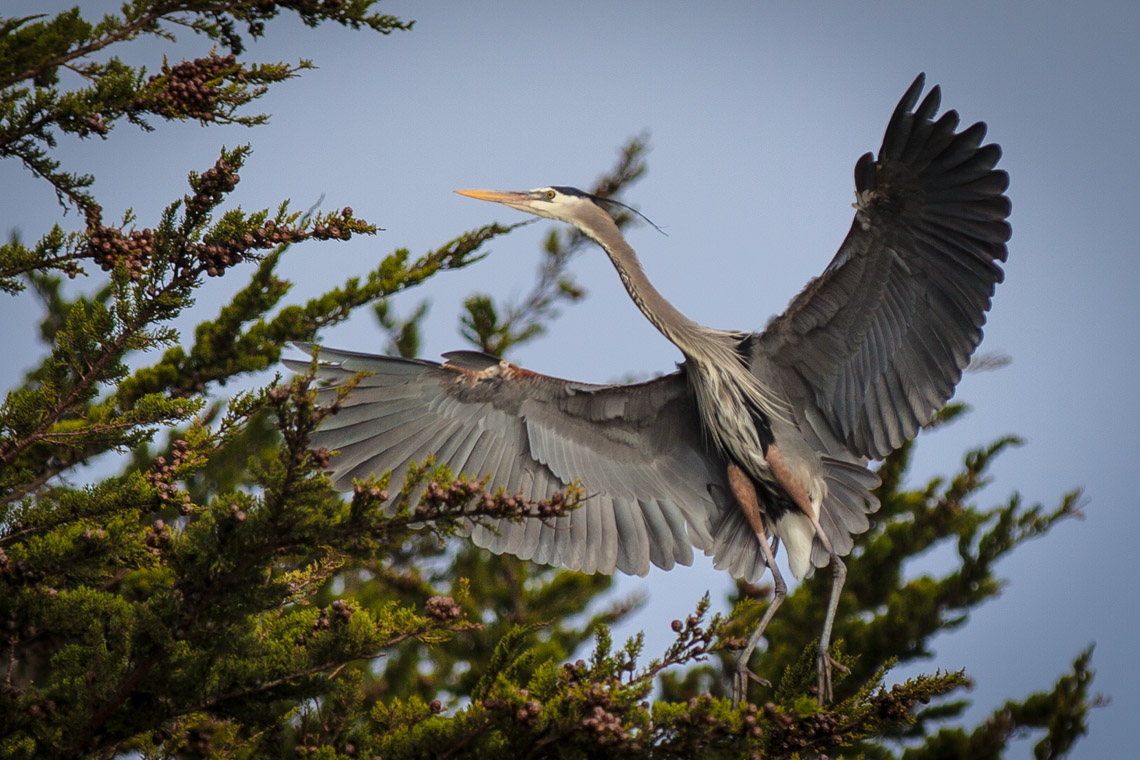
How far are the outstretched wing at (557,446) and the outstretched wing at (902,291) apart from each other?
2.28 ft

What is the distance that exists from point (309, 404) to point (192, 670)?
1142 millimetres

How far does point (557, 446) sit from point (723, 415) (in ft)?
2.84

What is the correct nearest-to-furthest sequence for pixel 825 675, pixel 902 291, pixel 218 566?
1. pixel 218 566
2. pixel 825 675
3. pixel 902 291

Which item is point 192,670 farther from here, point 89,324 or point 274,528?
point 89,324

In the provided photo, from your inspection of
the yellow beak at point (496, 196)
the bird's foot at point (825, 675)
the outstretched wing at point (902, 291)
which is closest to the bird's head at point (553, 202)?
the yellow beak at point (496, 196)

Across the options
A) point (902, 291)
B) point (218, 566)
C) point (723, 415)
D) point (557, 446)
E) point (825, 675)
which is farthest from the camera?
point (557, 446)

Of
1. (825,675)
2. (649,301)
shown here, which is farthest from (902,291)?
(825,675)

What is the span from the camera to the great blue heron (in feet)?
17.1

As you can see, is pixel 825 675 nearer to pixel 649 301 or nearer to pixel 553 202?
pixel 649 301

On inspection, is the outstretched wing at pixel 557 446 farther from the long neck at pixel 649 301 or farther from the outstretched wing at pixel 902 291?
the outstretched wing at pixel 902 291

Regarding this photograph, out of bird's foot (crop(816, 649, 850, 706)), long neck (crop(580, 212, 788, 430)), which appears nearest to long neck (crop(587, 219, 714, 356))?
long neck (crop(580, 212, 788, 430))

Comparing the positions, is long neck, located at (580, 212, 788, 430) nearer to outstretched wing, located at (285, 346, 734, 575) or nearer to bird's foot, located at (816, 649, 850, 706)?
outstretched wing, located at (285, 346, 734, 575)

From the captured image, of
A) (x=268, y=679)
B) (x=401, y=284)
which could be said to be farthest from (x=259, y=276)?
(x=268, y=679)

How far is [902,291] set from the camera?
207 inches
